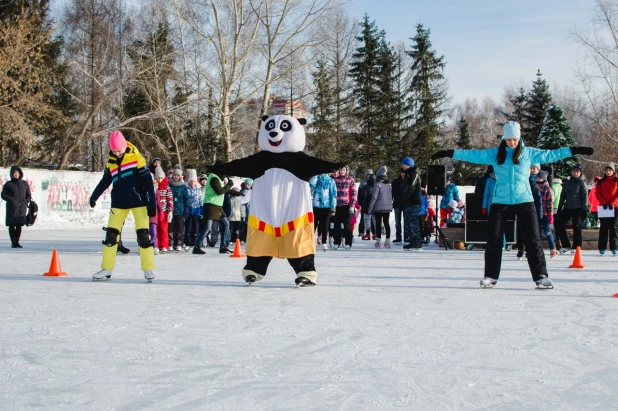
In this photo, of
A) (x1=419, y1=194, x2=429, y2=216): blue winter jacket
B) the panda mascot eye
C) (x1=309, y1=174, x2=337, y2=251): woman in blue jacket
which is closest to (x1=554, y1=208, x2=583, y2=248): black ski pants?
(x1=419, y1=194, x2=429, y2=216): blue winter jacket

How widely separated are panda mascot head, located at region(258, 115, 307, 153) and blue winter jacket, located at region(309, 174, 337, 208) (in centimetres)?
490

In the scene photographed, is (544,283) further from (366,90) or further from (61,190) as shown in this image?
(366,90)

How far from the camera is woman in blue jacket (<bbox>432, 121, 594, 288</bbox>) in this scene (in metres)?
7.14

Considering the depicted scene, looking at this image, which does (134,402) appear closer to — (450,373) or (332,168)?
(450,373)

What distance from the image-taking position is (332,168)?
7.43m

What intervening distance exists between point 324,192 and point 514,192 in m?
5.79

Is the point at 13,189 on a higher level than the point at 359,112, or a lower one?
lower

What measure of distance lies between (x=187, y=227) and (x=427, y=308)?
804 cm

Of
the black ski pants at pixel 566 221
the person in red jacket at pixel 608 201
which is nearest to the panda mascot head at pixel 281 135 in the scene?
the black ski pants at pixel 566 221

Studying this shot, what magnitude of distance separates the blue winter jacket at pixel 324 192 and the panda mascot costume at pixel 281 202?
4.91m

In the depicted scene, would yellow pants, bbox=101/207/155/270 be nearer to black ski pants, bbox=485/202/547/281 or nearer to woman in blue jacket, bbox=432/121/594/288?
woman in blue jacket, bbox=432/121/594/288

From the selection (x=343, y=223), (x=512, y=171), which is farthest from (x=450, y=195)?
(x=512, y=171)

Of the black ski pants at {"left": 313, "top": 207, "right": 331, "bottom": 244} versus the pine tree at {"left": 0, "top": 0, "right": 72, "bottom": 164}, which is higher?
the pine tree at {"left": 0, "top": 0, "right": 72, "bottom": 164}

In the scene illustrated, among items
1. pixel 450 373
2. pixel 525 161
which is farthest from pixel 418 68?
pixel 450 373
